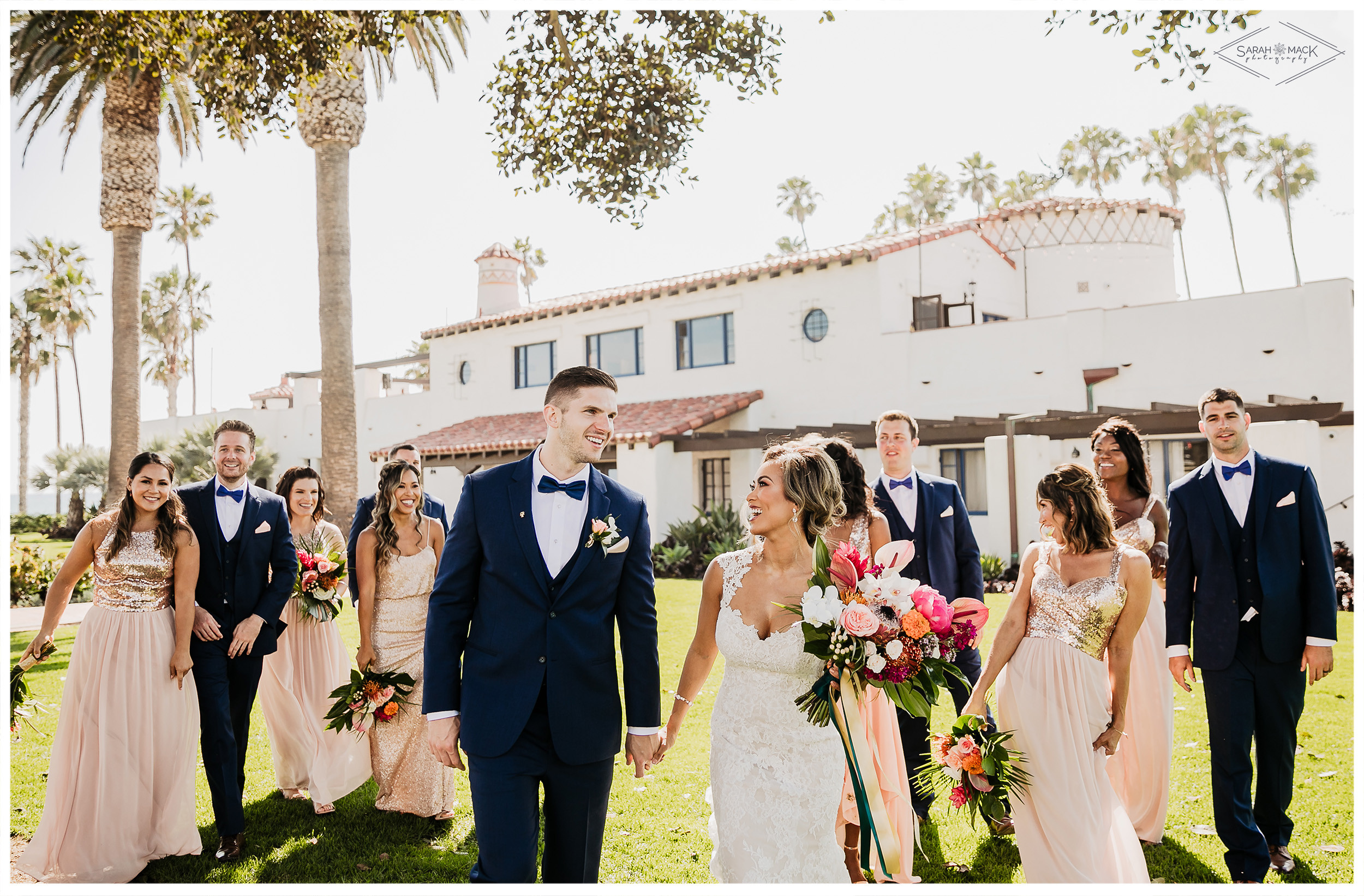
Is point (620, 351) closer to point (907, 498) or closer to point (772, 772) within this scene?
point (907, 498)

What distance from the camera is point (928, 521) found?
18.4ft

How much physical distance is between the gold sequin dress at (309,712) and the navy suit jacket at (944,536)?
3.65m

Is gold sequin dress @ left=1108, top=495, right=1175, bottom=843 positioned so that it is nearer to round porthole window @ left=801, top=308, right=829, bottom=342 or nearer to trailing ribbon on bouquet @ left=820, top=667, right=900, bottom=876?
trailing ribbon on bouquet @ left=820, top=667, right=900, bottom=876

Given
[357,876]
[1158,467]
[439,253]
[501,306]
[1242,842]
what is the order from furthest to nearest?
[501,306]
[1158,467]
[439,253]
[357,876]
[1242,842]

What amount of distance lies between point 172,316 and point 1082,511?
5480 cm

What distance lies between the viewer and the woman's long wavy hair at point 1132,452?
17.6 feet

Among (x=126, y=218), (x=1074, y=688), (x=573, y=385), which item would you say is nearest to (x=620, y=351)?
(x=126, y=218)

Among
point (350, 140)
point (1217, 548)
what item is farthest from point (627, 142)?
point (350, 140)

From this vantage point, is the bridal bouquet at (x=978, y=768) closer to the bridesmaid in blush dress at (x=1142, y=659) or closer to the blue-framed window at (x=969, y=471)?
the bridesmaid in blush dress at (x=1142, y=659)

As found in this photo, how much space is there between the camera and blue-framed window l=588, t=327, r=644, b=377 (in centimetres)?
2325

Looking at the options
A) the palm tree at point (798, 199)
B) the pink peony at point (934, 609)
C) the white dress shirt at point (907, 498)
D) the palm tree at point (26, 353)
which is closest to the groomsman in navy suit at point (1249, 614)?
the white dress shirt at point (907, 498)

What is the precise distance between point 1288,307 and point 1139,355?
2302 millimetres

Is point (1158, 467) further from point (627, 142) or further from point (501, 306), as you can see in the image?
point (501, 306)

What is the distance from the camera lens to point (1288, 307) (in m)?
14.8
